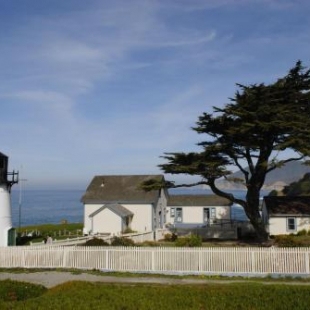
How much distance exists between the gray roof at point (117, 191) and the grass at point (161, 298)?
3147cm

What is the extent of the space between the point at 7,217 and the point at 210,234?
1867 centimetres

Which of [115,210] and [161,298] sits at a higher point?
[115,210]

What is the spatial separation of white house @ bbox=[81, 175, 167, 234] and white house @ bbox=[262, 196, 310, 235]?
12213 mm

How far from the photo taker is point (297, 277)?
2103 cm

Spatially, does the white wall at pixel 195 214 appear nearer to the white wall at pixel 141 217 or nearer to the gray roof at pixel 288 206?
the white wall at pixel 141 217

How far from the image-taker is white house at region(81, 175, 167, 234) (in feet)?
149

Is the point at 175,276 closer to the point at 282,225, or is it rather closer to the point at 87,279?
the point at 87,279

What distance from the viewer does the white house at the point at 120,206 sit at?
149ft

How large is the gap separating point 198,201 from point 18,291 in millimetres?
39190

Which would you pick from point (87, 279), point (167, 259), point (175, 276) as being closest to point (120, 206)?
point (167, 259)

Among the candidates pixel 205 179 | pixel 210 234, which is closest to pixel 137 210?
pixel 210 234

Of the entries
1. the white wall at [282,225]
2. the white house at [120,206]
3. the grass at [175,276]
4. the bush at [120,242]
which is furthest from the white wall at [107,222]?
the grass at [175,276]

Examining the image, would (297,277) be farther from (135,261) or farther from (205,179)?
(205,179)

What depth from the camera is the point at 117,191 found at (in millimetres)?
49875
